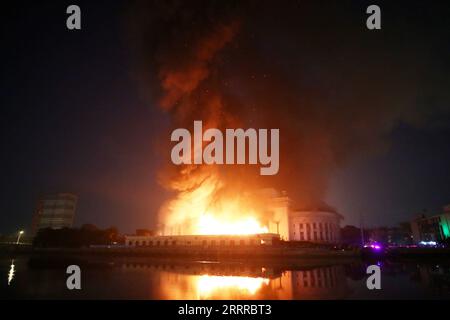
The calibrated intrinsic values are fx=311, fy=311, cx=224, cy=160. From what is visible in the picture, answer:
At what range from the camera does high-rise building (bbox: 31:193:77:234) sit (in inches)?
5477

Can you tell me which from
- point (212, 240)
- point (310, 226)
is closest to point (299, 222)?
point (310, 226)

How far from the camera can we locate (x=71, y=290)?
68.5ft

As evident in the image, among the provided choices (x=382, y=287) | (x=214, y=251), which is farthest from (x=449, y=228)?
(x=382, y=287)

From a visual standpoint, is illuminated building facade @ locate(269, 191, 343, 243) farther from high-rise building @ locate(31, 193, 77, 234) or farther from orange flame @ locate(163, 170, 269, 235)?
high-rise building @ locate(31, 193, 77, 234)

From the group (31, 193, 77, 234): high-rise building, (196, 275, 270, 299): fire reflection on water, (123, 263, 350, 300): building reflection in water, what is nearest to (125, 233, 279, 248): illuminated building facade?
(123, 263, 350, 300): building reflection in water

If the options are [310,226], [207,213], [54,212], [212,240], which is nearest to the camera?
[212,240]

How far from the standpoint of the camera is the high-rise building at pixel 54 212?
456 feet

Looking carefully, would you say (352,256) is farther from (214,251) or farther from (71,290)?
(71,290)

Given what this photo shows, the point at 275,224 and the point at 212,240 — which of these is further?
the point at 275,224

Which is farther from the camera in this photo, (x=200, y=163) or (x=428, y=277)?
(x=200, y=163)

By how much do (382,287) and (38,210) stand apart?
509ft

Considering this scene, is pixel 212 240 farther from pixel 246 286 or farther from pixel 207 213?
pixel 246 286

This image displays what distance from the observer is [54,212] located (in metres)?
141

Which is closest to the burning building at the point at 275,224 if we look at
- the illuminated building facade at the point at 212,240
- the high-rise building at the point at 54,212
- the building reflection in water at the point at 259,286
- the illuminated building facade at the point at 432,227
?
the illuminated building facade at the point at 212,240
